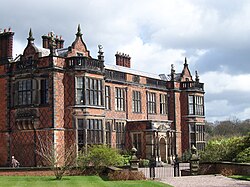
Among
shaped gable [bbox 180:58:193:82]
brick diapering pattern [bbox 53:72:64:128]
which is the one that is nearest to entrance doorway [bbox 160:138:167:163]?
shaped gable [bbox 180:58:193:82]

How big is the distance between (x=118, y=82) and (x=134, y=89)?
287 centimetres

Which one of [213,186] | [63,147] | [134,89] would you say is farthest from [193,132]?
[213,186]

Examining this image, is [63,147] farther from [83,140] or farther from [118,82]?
[118,82]

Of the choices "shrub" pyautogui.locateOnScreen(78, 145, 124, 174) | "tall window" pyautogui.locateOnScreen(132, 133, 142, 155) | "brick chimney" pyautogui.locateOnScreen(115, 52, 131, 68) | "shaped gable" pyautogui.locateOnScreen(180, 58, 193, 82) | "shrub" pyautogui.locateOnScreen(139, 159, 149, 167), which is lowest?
"shrub" pyautogui.locateOnScreen(139, 159, 149, 167)

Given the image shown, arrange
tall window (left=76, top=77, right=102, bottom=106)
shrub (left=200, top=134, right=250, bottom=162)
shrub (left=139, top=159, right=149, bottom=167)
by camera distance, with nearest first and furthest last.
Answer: shrub (left=200, top=134, right=250, bottom=162) → tall window (left=76, top=77, right=102, bottom=106) → shrub (left=139, top=159, right=149, bottom=167)

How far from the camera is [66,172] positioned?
2772 cm

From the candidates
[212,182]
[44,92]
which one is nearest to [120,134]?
[44,92]

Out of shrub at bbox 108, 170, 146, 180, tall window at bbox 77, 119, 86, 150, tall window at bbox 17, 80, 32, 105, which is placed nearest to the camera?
shrub at bbox 108, 170, 146, 180

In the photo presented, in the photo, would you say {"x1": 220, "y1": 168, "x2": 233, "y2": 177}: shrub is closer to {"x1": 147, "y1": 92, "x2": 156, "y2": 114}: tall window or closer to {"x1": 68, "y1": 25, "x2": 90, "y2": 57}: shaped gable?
{"x1": 68, "y1": 25, "x2": 90, "y2": 57}: shaped gable

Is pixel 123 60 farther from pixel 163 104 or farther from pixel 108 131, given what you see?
pixel 108 131

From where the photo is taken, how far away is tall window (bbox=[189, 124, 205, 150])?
4984 cm

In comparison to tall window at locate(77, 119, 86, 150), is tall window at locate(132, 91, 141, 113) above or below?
above

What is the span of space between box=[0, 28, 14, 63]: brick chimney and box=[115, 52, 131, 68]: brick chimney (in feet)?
46.9

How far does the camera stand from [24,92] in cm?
3644
